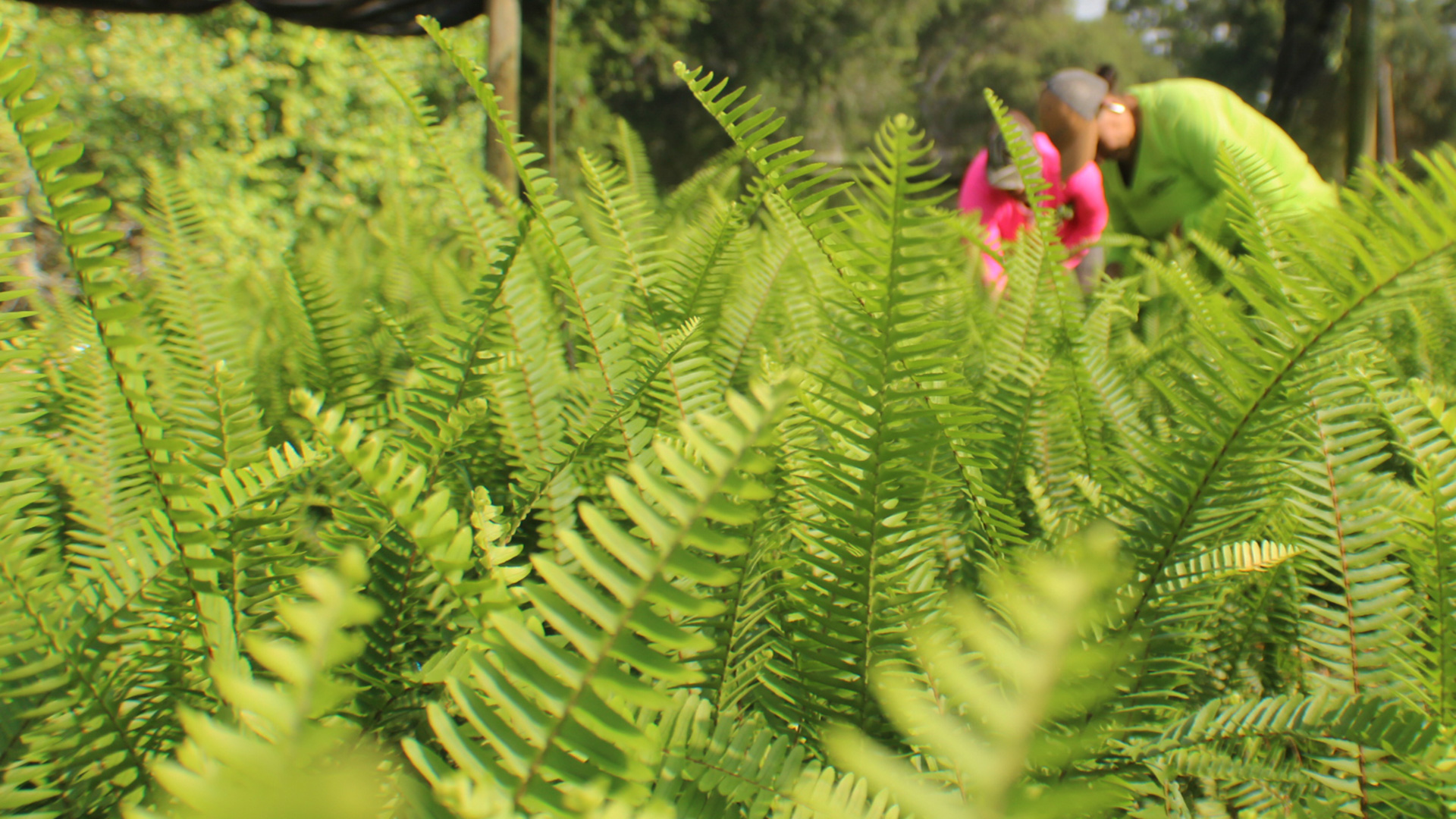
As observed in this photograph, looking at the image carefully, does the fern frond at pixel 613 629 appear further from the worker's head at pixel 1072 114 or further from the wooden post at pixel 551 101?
the worker's head at pixel 1072 114

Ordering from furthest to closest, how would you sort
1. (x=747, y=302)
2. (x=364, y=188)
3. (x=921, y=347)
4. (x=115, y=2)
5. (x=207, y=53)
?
(x=364, y=188) → (x=207, y=53) → (x=115, y=2) → (x=747, y=302) → (x=921, y=347)

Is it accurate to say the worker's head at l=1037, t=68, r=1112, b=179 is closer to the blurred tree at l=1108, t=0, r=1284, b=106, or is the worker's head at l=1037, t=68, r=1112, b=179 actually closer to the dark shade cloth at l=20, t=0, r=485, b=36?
the dark shade cloth at l=20, t=0, r=485, b=36

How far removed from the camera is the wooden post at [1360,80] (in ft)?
5.12

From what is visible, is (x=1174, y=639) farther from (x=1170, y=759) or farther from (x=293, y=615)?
(x=293, y=615)

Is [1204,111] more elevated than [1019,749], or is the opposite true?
[1204,111]

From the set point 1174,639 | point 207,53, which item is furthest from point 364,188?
point 1174,639

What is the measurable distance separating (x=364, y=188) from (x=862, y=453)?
16.9ft

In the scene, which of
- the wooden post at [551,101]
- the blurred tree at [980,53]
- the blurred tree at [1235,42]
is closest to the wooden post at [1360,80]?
the wooden post at [551,101]

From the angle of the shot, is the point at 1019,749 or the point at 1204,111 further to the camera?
the point at 1204,111

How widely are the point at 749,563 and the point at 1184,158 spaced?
1.68 m

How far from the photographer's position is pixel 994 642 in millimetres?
108

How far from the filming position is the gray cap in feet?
5.01

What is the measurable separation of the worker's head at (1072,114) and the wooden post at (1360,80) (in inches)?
17.1

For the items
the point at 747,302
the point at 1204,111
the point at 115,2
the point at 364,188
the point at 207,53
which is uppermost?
the point at 1204,111
